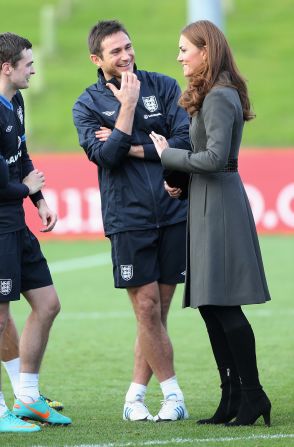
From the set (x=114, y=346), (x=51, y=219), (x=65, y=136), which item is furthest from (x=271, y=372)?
(x=65, y=136)

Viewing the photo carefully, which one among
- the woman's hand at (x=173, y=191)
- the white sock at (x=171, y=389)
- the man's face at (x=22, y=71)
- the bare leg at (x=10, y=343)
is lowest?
the white sock at (x=171, y=389)

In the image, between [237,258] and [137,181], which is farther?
[137,181]

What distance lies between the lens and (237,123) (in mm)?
6398

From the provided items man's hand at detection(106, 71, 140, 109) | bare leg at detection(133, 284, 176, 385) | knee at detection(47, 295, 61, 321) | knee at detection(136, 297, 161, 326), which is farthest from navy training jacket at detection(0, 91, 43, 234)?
bare leg at detection(133, 284, 176, 385)

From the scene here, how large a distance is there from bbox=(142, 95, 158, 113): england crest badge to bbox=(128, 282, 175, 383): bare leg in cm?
104

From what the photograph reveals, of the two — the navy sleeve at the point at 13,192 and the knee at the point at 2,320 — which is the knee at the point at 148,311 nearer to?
the knee at the point at 2,320

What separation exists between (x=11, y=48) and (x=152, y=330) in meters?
1.85

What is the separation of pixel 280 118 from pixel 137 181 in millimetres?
26044

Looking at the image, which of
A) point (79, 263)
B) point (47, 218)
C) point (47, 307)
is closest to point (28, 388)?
point (47, 307)

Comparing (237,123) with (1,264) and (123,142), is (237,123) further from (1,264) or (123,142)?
(1,264)

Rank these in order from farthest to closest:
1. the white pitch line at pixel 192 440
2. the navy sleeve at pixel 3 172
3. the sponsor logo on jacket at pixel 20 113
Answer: the sponsor logo on jacket at pixel 20 113 → the navy sleeve at pixel 3 172 → the white pitch line at pixel 192 440

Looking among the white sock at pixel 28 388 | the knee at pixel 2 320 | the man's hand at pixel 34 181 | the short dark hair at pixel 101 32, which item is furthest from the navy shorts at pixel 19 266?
the short dark hair at pixel 101 32

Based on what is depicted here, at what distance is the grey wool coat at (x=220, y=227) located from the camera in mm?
6395

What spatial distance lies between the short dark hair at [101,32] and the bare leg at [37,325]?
4.73ft
